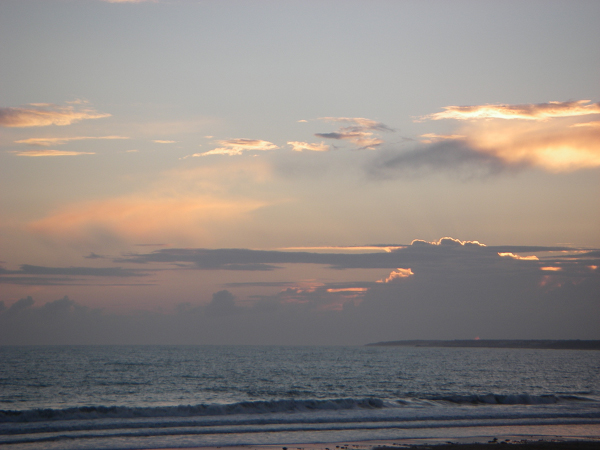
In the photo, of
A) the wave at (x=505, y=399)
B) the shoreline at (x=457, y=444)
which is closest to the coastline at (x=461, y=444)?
the shoreline at (x=457, y=444)

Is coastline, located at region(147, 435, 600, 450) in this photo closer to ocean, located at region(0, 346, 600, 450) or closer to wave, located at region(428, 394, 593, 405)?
ocean, located at region(0, 346, 600, 450)

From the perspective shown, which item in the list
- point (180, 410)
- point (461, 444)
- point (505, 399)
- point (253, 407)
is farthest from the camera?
point (505, 399)

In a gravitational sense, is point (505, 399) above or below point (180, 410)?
above

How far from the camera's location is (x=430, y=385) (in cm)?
5753

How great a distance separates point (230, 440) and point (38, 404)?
23019 mm

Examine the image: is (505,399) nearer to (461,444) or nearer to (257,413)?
(461,444)

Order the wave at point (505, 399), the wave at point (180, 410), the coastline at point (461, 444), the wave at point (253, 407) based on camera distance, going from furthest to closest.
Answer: the wave at point (505, 399)
the wave at point (253, 407)
the wave at point (180, 410)
the coastline at point (461, 444)

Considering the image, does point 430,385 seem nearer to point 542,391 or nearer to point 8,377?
point 542,391


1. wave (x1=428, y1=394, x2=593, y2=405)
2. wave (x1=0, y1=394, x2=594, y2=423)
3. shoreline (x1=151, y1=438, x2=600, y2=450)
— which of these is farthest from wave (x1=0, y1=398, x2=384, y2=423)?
shoreline (x1=151, y1=438, x2=600, y2=450)

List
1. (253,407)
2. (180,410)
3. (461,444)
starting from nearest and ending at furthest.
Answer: (461,444) < (180,410) < (253,407)

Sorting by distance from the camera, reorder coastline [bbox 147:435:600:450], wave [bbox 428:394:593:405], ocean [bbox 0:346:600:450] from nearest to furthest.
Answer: coastline [bbox 147:435:600:450] < ocean [bbox 0:346:600:450] < wave [bbox 428:394:593:405]

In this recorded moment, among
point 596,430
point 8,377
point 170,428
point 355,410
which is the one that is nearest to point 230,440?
point 170,428

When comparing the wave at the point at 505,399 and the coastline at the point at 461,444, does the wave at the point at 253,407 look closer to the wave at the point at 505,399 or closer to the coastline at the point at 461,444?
the wave at the point at 505,399

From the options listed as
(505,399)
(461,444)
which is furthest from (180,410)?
(505,399)
